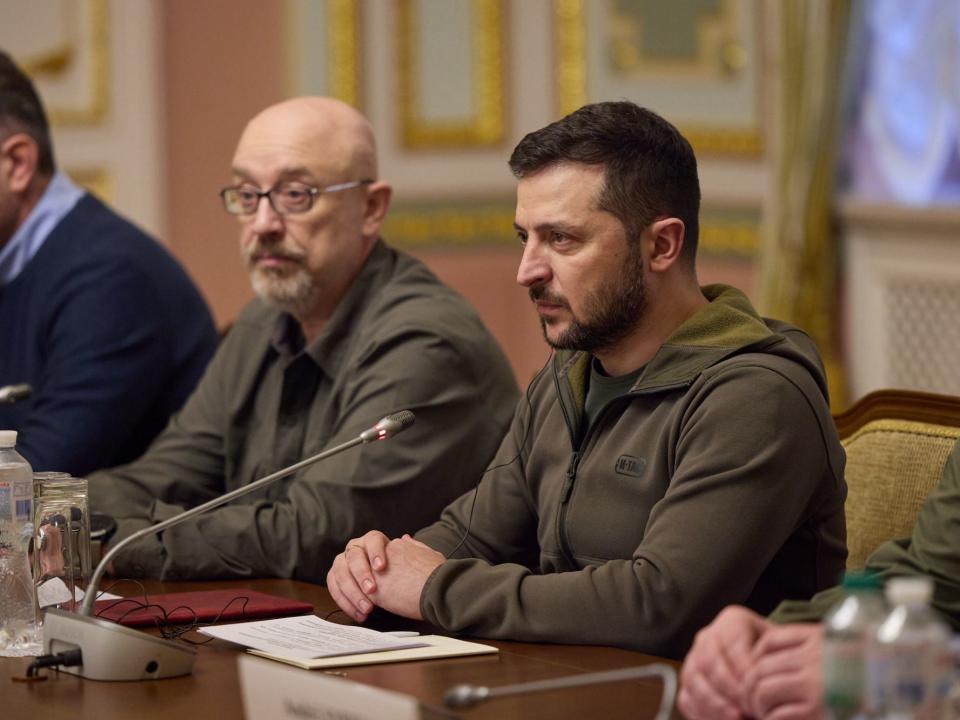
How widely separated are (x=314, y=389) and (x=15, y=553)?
41.3 inches

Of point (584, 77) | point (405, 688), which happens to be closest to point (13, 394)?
point (405, 688)

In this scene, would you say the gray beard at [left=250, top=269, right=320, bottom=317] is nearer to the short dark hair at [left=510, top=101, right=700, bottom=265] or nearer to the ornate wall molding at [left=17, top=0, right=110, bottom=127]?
the short dark hair at [left=510, top=101, right=700, bottom=265]

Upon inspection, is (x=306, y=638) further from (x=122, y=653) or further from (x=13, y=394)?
(x=13, y=394)

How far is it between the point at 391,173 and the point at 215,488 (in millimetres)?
2579

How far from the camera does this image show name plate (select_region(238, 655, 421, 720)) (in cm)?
136

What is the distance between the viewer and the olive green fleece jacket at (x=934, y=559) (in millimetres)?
1778

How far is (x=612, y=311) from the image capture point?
2188 mm

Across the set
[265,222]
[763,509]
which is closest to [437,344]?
[265,222]

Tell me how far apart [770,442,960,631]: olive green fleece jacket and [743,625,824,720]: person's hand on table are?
241mm

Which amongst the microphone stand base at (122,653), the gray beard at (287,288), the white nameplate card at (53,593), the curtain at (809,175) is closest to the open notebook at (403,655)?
the microphone stand base at (122,653)

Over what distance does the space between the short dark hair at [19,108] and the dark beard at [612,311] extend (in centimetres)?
179

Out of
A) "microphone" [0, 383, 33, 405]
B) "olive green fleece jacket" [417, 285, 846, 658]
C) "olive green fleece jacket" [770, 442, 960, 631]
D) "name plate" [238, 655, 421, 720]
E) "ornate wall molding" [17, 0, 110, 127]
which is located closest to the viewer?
"name plate" [238, 655, 421, 720]

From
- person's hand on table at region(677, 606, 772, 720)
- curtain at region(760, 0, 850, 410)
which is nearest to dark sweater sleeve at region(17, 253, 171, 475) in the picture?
person's hand on table at region(677, 606, 772, 720)

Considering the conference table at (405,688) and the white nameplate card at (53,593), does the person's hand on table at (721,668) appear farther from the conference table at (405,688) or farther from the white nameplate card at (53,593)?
the white nameplate card at (53,593)
